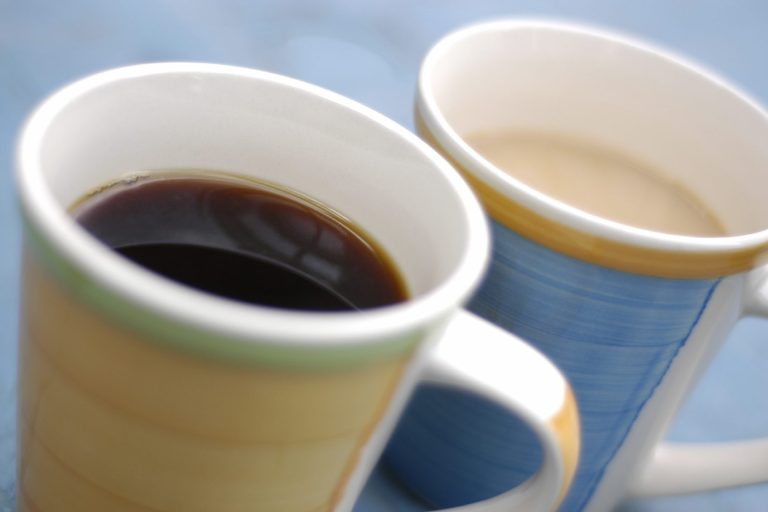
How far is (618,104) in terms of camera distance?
1.81 ft

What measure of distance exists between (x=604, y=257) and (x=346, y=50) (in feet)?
1.56

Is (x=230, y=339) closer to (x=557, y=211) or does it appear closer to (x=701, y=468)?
(x=557, y=211)

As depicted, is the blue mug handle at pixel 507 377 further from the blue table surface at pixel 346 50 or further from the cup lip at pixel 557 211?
the blue table surface at pixel 346 50

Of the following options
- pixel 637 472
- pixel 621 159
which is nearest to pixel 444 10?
pixel 621 159

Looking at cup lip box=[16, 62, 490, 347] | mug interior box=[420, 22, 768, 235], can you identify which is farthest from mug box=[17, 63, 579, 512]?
mug interior box=[420, 22, 768, 235]

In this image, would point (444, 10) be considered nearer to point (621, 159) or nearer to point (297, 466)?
point (621, 159)

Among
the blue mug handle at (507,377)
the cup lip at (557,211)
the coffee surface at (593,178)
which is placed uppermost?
the cup lip at (557,211)

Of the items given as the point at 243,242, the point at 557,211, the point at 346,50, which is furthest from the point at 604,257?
the point at 346,50

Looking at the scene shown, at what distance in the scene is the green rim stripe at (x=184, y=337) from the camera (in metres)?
0.24

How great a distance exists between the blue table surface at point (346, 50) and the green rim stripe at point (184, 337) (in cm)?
22

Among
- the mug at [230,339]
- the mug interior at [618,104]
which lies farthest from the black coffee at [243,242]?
the mug interior at [618,104]

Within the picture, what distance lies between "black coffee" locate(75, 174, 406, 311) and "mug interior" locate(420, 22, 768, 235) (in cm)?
12

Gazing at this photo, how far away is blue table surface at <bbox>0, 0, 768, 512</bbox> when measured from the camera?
55 centimetres

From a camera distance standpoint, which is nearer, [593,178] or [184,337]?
[184,337]
